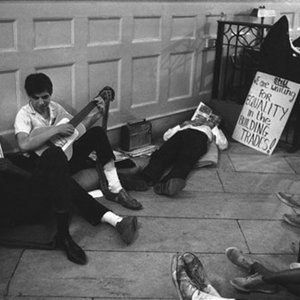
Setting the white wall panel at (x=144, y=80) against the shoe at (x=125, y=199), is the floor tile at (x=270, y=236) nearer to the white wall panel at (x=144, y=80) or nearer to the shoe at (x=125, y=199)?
the shoe at (x=125, y=199)

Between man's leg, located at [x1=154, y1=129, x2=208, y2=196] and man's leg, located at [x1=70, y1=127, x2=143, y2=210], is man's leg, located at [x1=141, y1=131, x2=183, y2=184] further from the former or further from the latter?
man's leg, located at [x1=70, y1=127, x2=143, y2=210]

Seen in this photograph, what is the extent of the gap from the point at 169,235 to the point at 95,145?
2.47 ft

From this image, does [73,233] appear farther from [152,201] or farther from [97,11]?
[97,11]

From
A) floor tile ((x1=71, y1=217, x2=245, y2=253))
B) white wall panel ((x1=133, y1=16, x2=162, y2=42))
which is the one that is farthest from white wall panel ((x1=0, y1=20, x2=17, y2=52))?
floor tile ((x1=71, y1=217, x2=245, y2=253))

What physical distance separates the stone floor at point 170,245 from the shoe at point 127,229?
0.13ft

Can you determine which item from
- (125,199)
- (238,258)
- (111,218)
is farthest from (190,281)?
(125,199)

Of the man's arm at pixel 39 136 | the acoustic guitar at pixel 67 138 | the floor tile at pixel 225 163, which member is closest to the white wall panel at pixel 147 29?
the acoustic guitar at pixel 67 138

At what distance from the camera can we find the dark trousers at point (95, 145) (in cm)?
306

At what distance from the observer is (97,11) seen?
11.7 feet

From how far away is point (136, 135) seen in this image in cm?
398

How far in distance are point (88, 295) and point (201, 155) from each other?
1776 mm

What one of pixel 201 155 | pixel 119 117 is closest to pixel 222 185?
pixel 201 155

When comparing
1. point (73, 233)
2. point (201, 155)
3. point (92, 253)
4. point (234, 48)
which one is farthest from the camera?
point (234, 48)

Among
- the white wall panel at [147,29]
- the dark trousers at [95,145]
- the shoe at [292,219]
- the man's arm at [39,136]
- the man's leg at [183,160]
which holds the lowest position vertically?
the shoe at [292,219]
